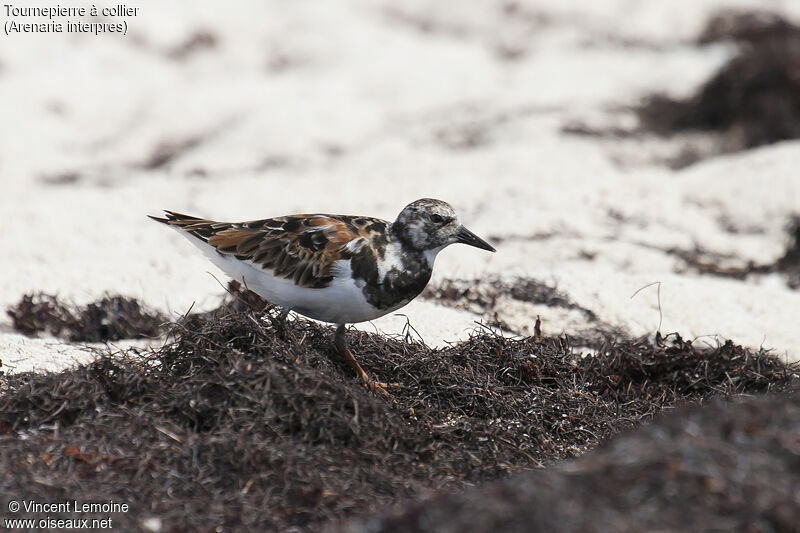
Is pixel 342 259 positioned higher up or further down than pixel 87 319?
higher up

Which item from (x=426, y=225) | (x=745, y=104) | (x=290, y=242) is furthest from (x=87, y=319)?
(x=745, y=104)

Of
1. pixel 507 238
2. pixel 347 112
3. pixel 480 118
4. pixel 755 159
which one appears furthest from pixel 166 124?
pixel 755 159

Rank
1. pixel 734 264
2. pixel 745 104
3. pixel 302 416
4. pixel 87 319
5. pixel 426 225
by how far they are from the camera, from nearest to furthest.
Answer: pixel 302 416 → pixel 426 225 → pixel 87 319 → pixel 734 264 → pixel 745 104

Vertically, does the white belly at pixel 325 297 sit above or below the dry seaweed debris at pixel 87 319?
above

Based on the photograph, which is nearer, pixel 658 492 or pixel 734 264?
pixel 658 492

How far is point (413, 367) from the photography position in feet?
13.8

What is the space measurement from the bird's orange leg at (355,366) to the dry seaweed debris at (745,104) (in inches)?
229

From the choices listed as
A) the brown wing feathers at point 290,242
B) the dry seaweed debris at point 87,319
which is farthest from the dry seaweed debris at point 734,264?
the dry seaweed debris at point 87,319

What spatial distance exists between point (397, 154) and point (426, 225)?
4.31m

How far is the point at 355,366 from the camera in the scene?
13.2 ft

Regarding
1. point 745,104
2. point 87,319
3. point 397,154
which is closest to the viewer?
point 87,319

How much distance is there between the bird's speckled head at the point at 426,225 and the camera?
400 cm

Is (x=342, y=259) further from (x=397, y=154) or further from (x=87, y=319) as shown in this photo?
(x=397, y=154)

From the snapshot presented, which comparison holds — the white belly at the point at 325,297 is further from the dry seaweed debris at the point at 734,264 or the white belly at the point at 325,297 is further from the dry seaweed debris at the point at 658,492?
the dry seaweed debris at the point at 734,264
